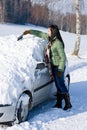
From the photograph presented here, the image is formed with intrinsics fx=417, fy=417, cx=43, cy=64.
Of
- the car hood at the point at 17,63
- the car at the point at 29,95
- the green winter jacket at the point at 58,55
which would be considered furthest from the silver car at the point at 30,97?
the green winter jacket at the point at 58,55

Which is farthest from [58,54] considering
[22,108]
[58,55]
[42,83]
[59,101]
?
[22,108]

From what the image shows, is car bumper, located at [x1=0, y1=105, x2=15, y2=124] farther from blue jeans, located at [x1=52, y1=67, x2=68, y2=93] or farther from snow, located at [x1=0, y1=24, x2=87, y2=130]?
blue jeans, located at [x1=52, y1=67, x2=68, y2=93]

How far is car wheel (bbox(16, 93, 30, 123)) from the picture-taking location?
7.11 meters

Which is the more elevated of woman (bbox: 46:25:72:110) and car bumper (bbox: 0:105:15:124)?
woman (bbox: 46:25:72:110)

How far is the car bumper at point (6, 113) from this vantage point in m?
6.74

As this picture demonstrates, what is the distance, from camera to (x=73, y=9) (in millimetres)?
25422

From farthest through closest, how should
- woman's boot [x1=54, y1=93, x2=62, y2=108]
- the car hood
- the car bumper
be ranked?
woman's boot [x1=54, y1=93, x2=62, y2=108], the car hood, the car bumper

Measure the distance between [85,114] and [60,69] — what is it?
1.08m

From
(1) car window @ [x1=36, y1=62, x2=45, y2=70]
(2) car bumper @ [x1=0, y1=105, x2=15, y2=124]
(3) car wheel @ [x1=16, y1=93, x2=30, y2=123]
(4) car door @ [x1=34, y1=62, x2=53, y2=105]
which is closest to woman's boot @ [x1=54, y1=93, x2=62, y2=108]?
(4) car door @ [x1=34, y1=62, x2=53, y2=105]

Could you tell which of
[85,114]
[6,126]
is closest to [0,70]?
[6,126]

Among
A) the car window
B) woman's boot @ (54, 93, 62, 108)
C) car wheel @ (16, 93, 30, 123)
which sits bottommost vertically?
woman's boot @ (54, 93, 62, 108)

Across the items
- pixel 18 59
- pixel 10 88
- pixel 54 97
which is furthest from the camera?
pixel 54 97

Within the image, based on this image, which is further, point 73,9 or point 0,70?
point 73,9

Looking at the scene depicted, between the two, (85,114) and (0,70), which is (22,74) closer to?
(0,70)
